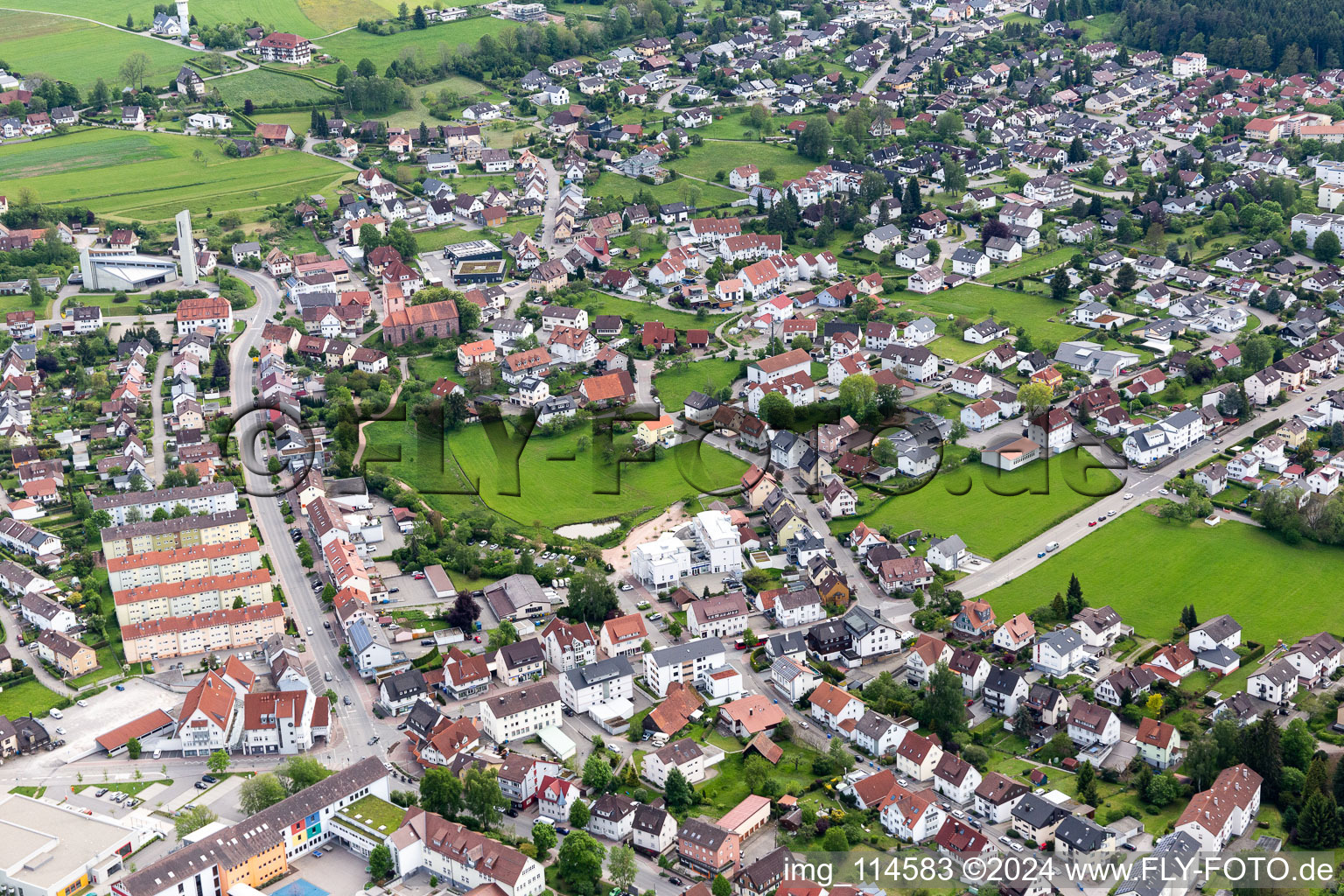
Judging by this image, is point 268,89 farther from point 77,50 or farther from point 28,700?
point 28,700

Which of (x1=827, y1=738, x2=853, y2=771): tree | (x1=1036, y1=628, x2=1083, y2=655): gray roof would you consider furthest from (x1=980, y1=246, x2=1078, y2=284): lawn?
(x1=827, y1=738, x2=853, y2=771): tree

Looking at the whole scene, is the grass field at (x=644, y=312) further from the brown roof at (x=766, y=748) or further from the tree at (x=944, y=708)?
the brown roof at (x=766, y=748)

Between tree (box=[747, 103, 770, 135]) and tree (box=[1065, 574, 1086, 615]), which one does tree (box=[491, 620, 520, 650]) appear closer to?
tree (box=[1065, 574, 1086, 615])

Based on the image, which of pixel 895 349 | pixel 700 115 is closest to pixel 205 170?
pixel 700 115

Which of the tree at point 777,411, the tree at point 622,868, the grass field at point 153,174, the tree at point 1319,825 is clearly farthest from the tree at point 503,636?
the grass field at point 153,174

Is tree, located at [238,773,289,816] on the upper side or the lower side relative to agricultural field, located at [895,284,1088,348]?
lower

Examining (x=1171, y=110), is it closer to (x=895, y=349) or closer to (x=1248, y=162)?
(x=1248, y=162)

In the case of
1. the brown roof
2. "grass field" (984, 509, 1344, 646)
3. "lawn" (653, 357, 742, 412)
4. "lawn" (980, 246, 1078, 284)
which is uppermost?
"lawn" (980, 246, 1078, 284)
